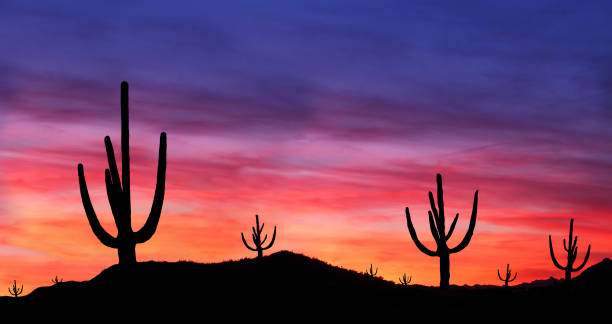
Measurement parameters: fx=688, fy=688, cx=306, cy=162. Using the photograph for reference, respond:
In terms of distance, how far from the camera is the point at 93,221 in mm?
15859

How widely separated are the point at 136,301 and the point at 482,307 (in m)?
9.39

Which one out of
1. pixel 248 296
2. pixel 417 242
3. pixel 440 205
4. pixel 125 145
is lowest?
pixel 248 296

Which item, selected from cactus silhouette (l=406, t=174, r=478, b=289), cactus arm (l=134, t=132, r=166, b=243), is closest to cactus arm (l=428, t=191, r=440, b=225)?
cactus silhouette (l=406, t=174, r=478, b=289)

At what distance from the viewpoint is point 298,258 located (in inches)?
1416

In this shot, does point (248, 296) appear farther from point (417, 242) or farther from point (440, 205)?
point (440, 205)

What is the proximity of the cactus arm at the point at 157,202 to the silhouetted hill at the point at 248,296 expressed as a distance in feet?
2.93

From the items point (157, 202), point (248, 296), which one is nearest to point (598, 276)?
point (248, 296)

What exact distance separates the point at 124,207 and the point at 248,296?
18.8 ft

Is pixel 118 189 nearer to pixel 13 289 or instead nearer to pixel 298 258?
pixel 298 258

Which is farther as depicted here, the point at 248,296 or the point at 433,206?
the point at 433,206

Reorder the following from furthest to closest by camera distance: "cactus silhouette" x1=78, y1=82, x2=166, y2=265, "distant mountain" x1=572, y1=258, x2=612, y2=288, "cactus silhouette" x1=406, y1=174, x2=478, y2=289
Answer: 1. "cactus silhouette" x1=406, y1=174, x2=478, y2=289
2. "distant mountain" x1=572, y1=258, x2=612, y2=288
3. "cactus silhouette" x1=78, y1=82, x2=166, y2=265

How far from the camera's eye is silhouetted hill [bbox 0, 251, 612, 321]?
18359 millimetres

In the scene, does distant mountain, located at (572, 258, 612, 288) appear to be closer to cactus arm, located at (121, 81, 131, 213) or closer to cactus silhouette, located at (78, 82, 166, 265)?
cactus silhouette, located at (78, 82, 166, 265)

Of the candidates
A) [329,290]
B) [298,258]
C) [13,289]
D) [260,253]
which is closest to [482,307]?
[329,290]
